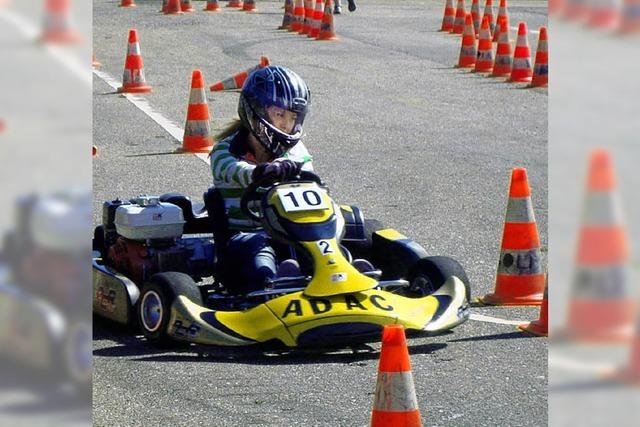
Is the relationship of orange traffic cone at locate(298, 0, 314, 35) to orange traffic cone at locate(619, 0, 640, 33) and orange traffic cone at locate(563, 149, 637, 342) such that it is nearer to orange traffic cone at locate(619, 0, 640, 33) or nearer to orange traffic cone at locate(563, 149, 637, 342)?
orange traffic cone at locate(563, 149, 637, 342)

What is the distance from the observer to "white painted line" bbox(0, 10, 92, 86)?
155cm

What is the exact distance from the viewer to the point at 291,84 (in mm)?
7312

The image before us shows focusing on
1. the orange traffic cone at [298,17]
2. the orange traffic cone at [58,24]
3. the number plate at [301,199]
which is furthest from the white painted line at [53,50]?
the orange traffic cone at [298,17]

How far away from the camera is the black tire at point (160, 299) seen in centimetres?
651

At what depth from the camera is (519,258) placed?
7.70m

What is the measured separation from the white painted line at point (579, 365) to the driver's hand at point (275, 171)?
545 cm

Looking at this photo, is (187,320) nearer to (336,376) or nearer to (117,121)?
(336,376)

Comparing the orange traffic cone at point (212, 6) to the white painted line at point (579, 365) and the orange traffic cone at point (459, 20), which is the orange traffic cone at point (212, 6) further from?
the white painted line at point (579, 365)

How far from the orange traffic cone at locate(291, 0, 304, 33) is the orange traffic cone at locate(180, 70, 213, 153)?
10.1m

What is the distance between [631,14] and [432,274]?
5.60 meters

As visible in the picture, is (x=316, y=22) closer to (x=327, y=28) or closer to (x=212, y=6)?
(x=327, y=28)

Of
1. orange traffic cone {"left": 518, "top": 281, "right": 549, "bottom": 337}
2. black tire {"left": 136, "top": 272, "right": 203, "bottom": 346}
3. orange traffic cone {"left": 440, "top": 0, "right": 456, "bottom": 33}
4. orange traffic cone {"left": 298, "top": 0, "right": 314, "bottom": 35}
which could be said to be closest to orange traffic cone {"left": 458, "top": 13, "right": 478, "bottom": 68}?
orange traffic cone {"left": 298, "top": 0, "right": 314, "bottom": 35}

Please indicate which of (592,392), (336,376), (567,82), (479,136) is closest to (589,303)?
(592,392)

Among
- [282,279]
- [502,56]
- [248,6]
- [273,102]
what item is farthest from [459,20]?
[282,279]
